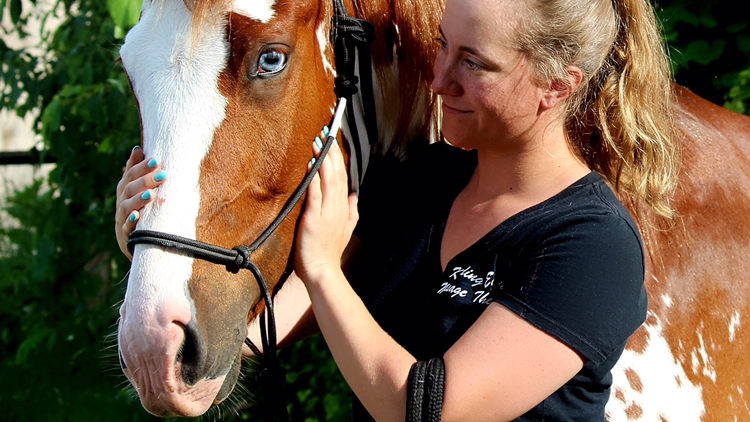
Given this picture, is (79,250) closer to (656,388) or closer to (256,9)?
(256,9)

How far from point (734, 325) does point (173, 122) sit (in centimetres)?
137

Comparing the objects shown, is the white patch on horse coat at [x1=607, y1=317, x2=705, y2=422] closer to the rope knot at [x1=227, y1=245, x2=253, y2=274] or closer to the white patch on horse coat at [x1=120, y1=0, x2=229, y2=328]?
the rope knot at [x1=227, y1=245, x2=253, y2=274]

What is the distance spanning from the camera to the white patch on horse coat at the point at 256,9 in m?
1.34

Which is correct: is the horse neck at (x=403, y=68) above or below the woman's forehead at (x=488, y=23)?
below

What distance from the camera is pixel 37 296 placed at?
3469 millimetres

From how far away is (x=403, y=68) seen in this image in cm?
172

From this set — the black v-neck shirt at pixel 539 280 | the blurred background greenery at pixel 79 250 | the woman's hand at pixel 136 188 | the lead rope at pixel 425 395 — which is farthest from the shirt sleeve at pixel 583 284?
the blurred background greenery at pixel 79 250

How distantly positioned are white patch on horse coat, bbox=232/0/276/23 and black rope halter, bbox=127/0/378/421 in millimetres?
207

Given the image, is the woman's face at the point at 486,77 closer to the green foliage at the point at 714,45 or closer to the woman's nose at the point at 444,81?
A: the woman's nose at the point at 444,81

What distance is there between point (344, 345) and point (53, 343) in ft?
7.98

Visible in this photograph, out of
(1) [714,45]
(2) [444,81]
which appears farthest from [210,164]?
(1) [714,45]

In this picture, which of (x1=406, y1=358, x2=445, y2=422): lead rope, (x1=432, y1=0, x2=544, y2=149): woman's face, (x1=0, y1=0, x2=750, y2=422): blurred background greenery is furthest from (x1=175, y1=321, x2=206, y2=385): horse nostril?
(x1=0, y1=0, x2=750, y2=422): blurred background greenery

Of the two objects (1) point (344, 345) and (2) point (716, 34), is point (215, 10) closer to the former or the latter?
(1) point (344, 345)

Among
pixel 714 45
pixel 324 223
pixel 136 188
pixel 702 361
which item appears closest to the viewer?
pixel 136 188
